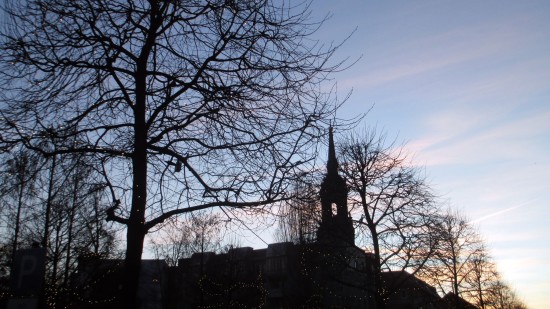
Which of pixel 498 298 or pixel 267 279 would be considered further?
pixel 267 279

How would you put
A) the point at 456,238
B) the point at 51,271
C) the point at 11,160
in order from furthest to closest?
the point at 456,238 → the point at 51,271 → the point at 11,160

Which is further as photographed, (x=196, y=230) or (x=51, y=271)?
(x=51, y=271)

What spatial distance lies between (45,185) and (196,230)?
257cm

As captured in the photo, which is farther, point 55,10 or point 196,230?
point 196,230

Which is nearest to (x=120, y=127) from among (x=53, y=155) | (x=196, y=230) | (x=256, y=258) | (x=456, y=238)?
(x=53, y=155)

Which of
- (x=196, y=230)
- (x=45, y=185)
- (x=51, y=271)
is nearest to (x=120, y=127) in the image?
(x=45, y=185)

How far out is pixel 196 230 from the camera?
25.9 feet

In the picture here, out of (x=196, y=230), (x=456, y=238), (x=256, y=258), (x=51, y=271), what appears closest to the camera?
(x=196, y=230)

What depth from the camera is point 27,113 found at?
21.0ft

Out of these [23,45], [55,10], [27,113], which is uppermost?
[55,10]

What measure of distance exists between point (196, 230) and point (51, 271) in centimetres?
1801

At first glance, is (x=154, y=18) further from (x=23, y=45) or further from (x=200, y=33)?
(x=23, y=45)

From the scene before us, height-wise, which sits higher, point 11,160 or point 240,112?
point 240,112

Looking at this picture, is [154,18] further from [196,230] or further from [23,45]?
[196,230]
